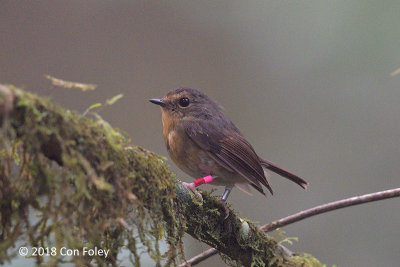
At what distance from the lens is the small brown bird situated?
11.0 ft

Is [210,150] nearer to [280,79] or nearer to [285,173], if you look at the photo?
[285,173]

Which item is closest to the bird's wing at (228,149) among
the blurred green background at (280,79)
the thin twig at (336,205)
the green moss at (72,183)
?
the thin twig at (336,205)

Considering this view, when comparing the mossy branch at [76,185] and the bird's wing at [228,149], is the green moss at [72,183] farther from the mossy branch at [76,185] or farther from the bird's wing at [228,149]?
the bird's wing at [228,149]

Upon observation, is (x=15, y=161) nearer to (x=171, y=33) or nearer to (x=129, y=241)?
(x=129, y=241)

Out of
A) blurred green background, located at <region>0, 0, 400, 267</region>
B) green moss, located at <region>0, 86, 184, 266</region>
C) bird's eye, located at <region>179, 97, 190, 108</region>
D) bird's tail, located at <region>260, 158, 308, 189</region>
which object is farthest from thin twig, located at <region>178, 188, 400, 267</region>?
blurred green background, located at <region>0, 0, 400, 267</region>

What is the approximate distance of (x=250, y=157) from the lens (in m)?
3.53

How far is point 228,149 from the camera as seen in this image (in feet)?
11.2

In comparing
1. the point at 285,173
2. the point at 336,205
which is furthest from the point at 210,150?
the point at 336,205

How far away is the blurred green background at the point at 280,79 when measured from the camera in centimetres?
565

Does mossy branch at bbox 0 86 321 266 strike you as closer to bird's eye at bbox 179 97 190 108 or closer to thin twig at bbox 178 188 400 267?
thin twig at bbox 178 188 400 267

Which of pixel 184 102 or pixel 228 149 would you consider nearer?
pixel 228 149

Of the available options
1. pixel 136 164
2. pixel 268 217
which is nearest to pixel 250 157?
pixel 136 164

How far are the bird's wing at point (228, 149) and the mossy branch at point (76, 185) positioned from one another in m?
1.34

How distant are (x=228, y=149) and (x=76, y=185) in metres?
1.96
